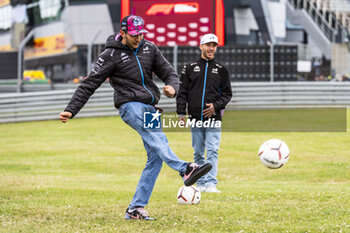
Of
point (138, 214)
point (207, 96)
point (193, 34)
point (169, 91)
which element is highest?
Answer: point (169, 91)

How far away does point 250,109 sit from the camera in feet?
73.5

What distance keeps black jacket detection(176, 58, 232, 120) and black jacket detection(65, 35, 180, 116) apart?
7.73 feet

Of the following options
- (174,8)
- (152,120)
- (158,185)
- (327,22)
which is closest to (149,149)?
(152,120)

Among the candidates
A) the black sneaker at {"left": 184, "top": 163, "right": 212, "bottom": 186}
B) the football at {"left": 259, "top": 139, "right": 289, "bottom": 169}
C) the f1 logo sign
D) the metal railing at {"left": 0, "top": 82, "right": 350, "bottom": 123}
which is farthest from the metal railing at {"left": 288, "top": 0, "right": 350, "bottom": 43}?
the black sneaker at {"left": 184, "top": 163, "right": 212, "bottom": 186}

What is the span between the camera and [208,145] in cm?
939

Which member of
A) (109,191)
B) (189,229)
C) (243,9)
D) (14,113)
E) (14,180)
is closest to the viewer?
(189,229)

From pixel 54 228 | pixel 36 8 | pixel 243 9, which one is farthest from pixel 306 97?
pixel 36 8

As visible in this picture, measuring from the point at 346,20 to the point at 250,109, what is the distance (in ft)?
108

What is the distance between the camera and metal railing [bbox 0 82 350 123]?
21.4 meters

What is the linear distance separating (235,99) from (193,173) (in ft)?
51.8

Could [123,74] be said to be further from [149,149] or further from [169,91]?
[149,149]

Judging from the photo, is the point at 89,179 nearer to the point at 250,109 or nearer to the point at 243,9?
the point at 250,109

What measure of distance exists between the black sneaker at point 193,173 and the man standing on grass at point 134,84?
0.32 metres

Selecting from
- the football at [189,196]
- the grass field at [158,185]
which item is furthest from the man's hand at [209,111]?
the football at [189,196]
